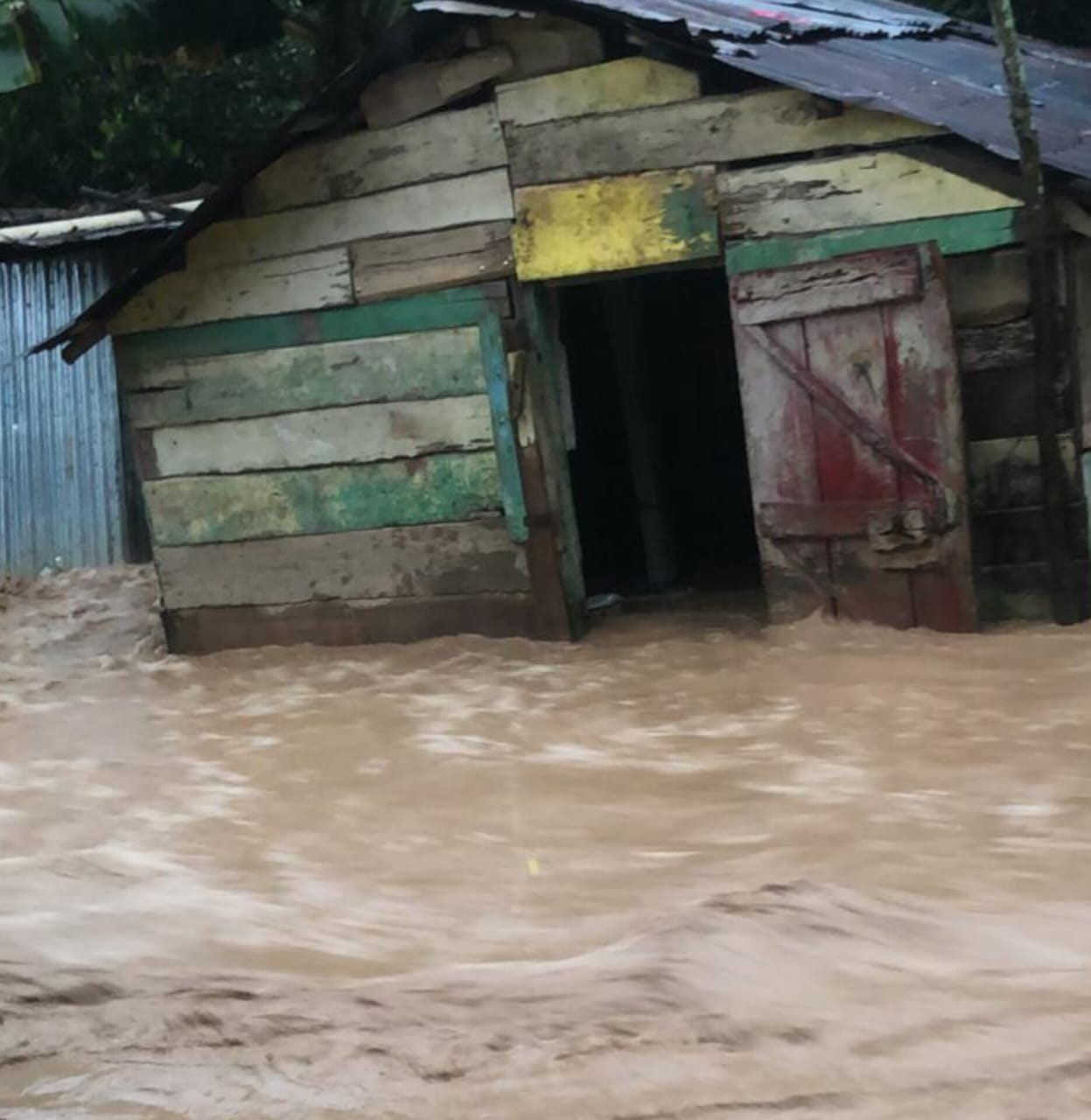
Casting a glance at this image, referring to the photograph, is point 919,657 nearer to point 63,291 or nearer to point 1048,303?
point 1048,303

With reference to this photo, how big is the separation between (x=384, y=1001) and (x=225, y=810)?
192cm

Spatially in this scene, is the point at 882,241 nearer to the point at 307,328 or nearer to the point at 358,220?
the point at 358,220

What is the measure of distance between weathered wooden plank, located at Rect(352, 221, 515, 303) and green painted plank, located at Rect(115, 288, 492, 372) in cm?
6

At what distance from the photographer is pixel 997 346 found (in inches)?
221

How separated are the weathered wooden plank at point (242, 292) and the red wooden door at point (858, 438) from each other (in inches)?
81.0

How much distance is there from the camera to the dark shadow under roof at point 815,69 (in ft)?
18.1

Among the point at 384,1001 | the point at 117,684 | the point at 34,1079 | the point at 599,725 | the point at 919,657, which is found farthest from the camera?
the point at 117,684

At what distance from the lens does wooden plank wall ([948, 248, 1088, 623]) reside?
553 centimetres

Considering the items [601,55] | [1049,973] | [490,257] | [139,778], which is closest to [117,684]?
[139,778]

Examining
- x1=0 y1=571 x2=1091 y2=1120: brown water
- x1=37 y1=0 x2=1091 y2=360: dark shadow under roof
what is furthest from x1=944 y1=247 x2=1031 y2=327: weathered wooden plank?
x1=0 y1=571 x2=1091 y2=1120: brown water

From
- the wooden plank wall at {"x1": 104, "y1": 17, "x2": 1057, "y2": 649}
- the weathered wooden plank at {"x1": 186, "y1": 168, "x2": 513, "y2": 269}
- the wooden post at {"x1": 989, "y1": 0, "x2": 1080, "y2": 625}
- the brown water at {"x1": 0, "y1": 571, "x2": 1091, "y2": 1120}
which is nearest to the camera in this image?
the brown water at {"x1": 0, "y1": 571, "x2": 1091, "y2": 1120}

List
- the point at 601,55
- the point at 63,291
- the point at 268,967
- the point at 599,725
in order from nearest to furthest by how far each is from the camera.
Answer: the point at 268,967, the point at 599,725, the point at 601,55, the point at 63,291

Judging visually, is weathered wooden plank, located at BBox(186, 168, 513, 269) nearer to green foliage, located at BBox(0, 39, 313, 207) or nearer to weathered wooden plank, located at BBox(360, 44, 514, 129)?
weathered wooden plank, located at BBox(360, 44, 514, 129)

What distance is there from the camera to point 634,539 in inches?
387
